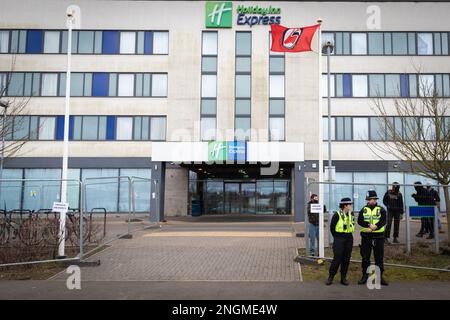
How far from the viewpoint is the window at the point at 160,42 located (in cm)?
3200

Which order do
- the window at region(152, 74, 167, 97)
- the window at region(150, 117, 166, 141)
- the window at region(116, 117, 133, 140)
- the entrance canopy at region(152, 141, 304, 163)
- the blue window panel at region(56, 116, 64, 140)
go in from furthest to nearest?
the blue window panel at region(56, 116, 64, 140), the window at region(152, 74, 167, 97), the window at region(116, 117, 133, 140), the window at region(150, 117, 166, 141), the entrance canopy at region(152, 141, 304, 163)

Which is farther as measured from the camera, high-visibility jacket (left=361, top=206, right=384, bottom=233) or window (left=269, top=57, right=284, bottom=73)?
window (left=269, top=57, right=284, bottom=73)

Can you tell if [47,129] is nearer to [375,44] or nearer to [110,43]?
[110,43]

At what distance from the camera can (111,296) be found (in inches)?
336

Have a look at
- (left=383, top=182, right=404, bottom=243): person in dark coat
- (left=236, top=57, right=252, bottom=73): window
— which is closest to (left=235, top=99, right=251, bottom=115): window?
(left=236, top=57, right=252, bottom=73): window

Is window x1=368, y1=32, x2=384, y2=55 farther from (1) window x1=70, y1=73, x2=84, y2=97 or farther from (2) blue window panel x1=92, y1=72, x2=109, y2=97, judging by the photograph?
(1) window x1=70, y1=73, x2=84, y2=97

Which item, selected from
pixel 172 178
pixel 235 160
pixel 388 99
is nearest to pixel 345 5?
pixel 388 99

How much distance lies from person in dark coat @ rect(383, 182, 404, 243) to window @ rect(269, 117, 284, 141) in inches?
672

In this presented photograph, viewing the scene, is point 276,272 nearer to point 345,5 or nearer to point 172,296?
point 172,296

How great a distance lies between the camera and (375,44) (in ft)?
105

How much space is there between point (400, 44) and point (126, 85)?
1939cm

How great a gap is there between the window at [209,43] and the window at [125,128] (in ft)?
23.0

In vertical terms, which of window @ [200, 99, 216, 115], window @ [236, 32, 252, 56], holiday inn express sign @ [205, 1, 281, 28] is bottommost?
window @ [200, 99, 216, 115]

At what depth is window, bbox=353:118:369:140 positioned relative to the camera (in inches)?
1235
